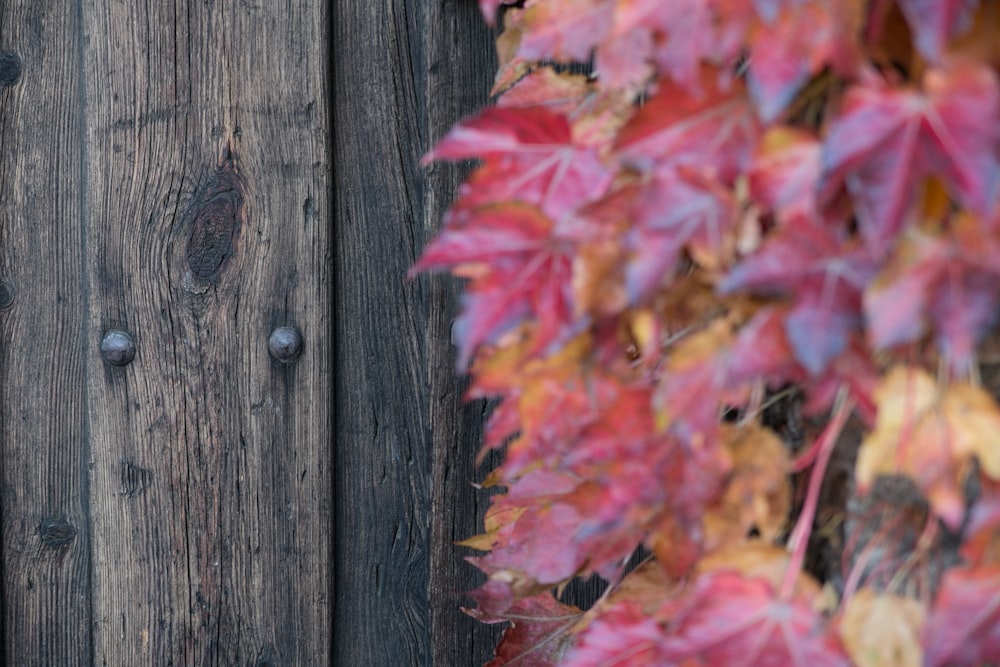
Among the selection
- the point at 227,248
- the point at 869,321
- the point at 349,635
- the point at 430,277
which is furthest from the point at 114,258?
the point at 869,321

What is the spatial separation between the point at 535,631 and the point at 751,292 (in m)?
0.44

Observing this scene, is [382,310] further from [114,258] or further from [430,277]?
[114,258]

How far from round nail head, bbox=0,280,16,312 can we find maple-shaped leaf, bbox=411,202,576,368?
763mm

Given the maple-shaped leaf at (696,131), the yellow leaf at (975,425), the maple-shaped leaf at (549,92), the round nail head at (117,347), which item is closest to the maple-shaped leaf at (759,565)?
the yellow leaf at (975,425)

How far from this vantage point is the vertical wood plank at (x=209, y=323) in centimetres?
107

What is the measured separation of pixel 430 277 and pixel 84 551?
1.82 feet

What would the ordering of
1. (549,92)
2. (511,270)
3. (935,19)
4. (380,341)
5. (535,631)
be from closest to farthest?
(935,19)
(511,270)
(549,92)
(535,631)
(380,341)

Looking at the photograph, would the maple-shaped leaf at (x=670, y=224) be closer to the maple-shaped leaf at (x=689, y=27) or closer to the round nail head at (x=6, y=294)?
the maple-shaped leaf at (x=689, y=27)

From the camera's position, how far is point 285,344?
3.64ft

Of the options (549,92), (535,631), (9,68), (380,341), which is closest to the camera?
(549,92)

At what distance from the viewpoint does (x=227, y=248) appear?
110 centimetres

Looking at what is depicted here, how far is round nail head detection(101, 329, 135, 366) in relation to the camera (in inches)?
42.4

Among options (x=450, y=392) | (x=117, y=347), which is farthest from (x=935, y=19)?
(x=117, y=347)

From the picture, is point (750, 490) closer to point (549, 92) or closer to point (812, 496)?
point (812, 496)
